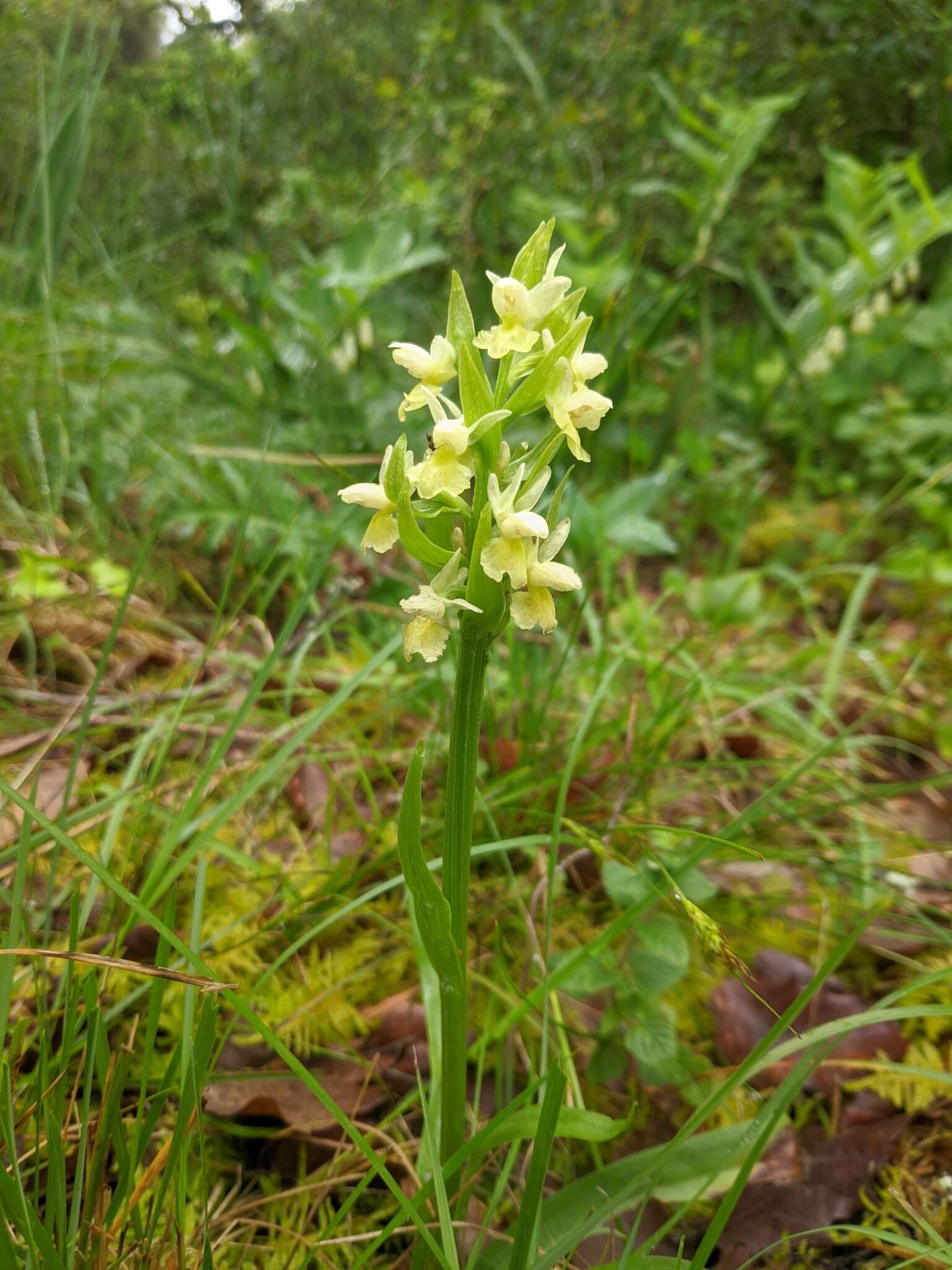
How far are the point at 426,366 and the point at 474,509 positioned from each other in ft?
0.54

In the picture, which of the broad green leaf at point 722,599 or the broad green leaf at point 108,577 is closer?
the broad green leaf at point 108,577

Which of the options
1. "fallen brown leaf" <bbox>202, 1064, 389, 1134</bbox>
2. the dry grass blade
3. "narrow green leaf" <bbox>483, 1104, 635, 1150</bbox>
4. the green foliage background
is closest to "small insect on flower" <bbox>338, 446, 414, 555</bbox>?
the dry grass blade

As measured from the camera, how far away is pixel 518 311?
27.7 inches

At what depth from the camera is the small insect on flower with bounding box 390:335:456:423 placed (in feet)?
2.42

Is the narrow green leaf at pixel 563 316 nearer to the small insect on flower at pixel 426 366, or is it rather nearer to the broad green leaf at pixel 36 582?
the small insect on flower at pixel 426 366

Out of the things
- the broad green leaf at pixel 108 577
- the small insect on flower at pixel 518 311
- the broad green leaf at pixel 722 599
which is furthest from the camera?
the broad green leaf at pixel 722 599

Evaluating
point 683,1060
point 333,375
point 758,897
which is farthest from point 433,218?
point 683,1060

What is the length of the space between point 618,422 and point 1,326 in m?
1.94

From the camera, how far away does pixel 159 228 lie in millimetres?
3828

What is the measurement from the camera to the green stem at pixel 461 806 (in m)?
0.68

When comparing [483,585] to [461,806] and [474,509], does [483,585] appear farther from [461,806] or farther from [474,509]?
[461,806]

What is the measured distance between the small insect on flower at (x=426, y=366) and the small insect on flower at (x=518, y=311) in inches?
1.3

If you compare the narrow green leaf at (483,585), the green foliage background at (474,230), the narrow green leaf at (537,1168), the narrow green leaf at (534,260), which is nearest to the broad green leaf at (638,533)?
the green foliage background at (474,230)

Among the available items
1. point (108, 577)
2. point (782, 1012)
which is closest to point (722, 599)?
point (782, 1012)
